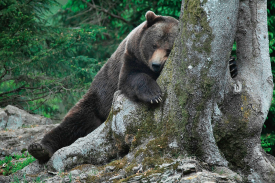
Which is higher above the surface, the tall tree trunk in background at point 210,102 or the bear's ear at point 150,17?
the bear's ear at point 150,17

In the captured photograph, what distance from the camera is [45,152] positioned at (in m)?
4.64

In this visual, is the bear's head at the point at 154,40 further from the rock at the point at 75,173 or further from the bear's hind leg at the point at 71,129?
the rock at the point at 75,173

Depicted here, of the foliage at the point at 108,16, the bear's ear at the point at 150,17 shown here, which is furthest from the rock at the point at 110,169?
the foliage at the point at 108,16

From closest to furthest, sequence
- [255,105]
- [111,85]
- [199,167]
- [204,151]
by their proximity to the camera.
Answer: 1. [199,167]
2. [204,151]
3. [255,105]
4. [111,85]

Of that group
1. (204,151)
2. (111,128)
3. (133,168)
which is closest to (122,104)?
(111,128)

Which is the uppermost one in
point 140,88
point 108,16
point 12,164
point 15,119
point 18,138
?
point 108,16

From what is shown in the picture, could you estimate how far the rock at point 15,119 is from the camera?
784 cm

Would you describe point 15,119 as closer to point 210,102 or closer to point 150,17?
point 150,17

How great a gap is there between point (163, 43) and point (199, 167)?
2155mm

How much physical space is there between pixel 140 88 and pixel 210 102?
41.0 inches

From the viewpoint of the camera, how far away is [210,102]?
338 centimetres

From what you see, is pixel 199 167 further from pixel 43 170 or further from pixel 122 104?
pixel 43 170

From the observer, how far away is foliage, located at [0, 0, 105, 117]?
7805 millimetres

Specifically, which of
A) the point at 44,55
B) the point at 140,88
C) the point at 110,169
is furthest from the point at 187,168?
the point at 44,55
